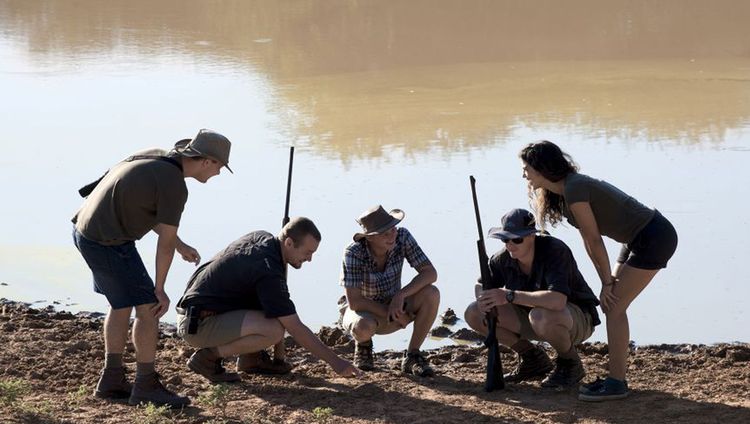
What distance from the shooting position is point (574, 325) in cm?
710

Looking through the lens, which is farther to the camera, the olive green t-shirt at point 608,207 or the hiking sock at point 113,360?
the hiking sock at point 113,360

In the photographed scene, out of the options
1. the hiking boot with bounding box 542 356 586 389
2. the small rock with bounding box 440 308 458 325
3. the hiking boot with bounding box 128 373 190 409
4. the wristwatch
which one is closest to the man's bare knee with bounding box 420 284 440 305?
the wristwatch

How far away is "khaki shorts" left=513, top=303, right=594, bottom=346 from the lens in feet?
23.4

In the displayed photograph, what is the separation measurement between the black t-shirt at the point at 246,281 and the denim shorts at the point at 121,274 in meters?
0.45

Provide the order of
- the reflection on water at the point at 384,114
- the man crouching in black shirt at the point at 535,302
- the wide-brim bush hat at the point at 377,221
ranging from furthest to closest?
the reflection on water at the point at 384,114
the wide-brim bush hat at the point at 377,221
the man crouching in black shirt at the point at 535,302

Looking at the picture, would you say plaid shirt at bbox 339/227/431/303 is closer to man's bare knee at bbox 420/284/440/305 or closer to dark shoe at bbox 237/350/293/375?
man's bare knee at bbox 420/284/440/305

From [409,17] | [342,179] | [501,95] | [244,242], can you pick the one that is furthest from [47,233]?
[409,17]

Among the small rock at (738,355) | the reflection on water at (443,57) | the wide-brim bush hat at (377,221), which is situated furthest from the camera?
the reflection on water at (443,57)

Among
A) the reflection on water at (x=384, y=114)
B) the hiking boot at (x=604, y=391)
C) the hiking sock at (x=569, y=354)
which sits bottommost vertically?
the hiking boot at (x=604, y=391)

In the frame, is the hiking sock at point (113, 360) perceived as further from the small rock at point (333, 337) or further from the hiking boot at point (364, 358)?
the small rock at point (333, 337)

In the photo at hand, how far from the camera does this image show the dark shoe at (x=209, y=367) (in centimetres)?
720

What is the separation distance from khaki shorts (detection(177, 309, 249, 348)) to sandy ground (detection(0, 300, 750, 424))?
23 centimetres

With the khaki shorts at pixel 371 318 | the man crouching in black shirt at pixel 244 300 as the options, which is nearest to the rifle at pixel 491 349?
the khaki shorts at pixel 371 318

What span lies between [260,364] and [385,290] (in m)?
0.80
